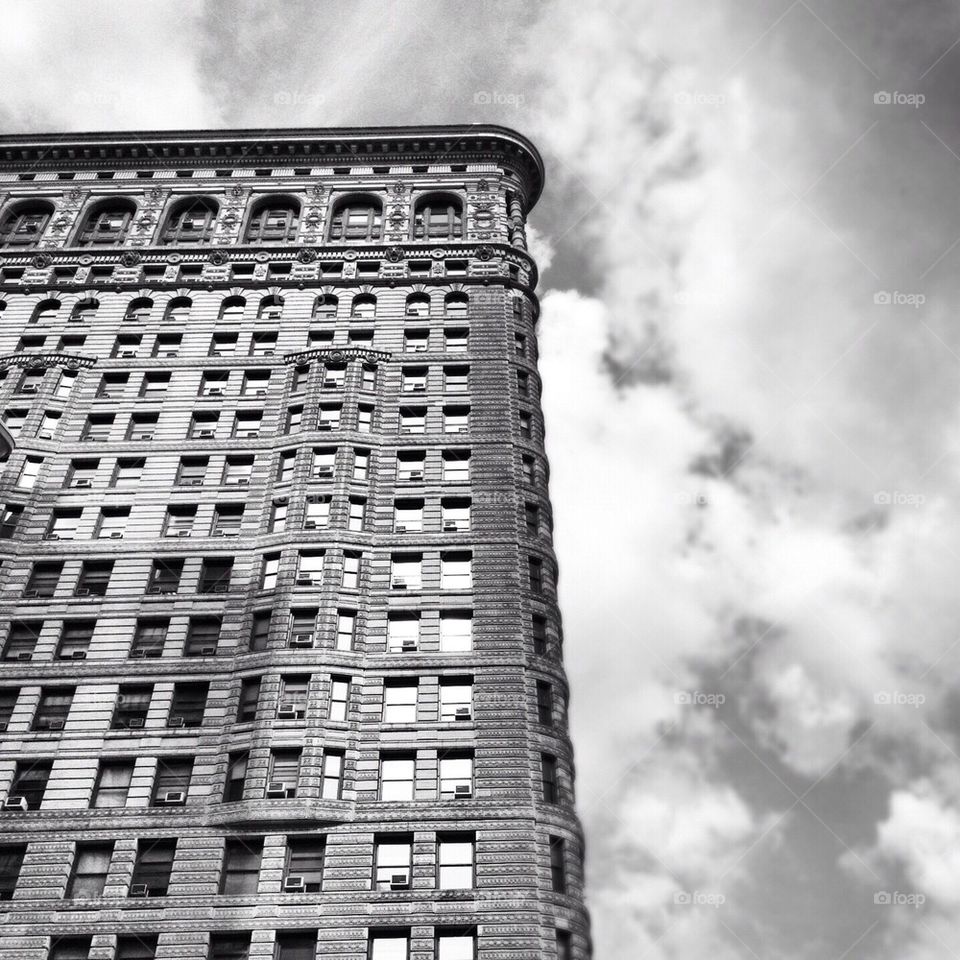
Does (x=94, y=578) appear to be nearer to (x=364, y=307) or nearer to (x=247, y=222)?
(x=364, y=307)

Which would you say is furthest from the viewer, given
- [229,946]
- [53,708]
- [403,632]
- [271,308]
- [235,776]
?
[271,308]

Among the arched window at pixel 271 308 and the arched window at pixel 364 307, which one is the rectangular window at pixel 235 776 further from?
the arched window at pixel 271 308

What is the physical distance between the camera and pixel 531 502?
158ft

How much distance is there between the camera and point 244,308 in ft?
194

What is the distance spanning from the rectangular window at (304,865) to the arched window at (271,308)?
31.5 metres

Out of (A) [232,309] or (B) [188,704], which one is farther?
(A) [232,309]

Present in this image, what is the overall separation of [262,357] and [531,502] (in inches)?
697

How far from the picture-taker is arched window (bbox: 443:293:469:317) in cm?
5831

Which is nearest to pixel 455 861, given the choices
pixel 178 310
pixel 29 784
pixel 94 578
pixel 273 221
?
pixel 29 784

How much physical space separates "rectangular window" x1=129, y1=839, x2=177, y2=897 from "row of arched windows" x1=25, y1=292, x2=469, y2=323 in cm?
3104

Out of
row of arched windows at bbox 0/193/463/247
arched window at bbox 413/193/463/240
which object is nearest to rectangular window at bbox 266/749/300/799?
row of arched windows at bbox 0/193/463/247

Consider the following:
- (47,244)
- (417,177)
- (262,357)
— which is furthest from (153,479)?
(417,177)

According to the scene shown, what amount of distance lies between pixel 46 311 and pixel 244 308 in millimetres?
11592

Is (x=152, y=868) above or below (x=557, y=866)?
above
